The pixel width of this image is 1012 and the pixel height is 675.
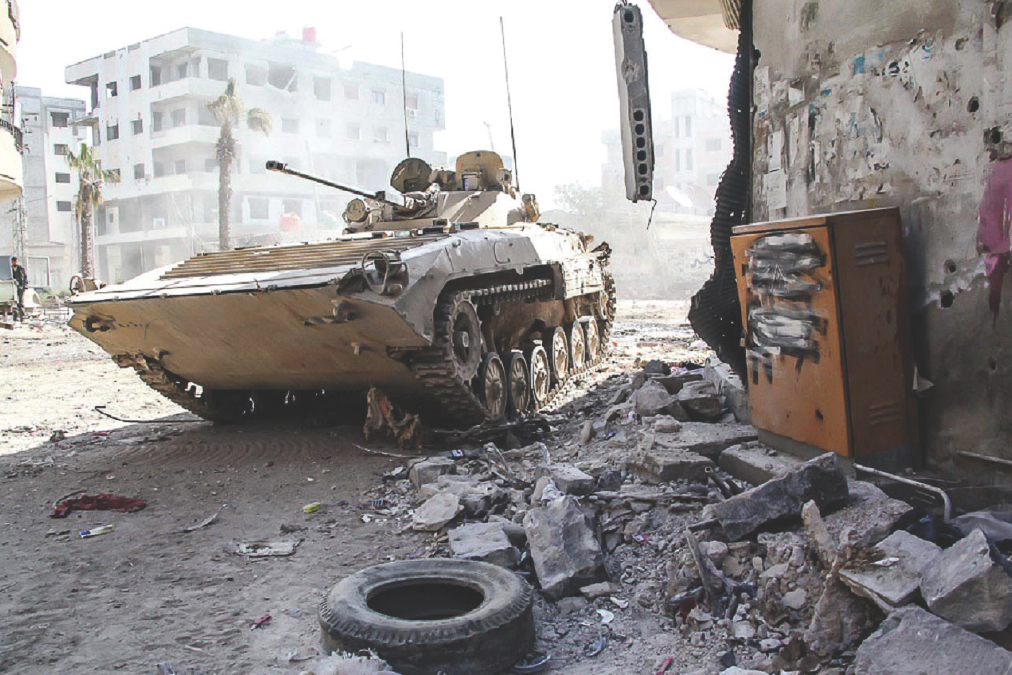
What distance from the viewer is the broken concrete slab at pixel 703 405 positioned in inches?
238

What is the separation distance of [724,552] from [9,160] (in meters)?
18.6

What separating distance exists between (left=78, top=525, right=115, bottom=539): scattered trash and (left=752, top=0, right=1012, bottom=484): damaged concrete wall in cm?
445

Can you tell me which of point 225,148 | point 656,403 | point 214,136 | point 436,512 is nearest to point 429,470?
point 436,512

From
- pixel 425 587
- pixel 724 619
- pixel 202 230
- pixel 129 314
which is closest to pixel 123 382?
pixel 129 314

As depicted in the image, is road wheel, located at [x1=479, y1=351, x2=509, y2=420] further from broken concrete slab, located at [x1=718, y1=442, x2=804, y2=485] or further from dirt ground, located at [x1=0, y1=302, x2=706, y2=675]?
broken concrete slab, located at [x1=718, y1=442, x2=804, y2=485]

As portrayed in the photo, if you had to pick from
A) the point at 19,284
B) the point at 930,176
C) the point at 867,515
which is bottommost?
the point at 867,515

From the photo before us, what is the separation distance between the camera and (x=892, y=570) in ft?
9.96

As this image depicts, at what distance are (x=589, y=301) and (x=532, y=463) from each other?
4.89 meters

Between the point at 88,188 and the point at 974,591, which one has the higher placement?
the point at 88,188

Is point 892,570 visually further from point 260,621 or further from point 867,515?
point 260,621

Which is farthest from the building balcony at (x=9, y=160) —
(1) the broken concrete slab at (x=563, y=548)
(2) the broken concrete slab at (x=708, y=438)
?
(1) the broken concrete slab at (x=563, y=548)

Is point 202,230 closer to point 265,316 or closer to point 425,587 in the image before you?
point 265,316

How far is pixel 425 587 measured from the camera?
3.92 m

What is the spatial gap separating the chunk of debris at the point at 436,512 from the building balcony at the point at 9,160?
16.1 m
